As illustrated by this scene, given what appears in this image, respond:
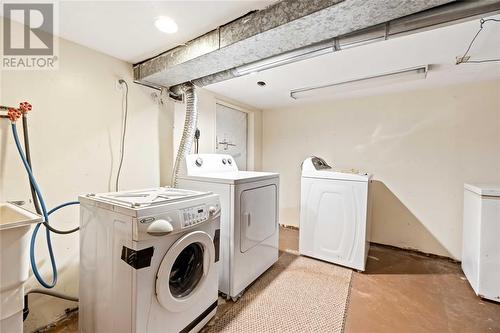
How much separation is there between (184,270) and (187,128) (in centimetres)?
136

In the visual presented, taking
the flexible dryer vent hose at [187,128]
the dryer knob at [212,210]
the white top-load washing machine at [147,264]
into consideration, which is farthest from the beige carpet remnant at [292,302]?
the flexible dryer vent hose at [187,128]

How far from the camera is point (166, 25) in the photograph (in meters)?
1.41

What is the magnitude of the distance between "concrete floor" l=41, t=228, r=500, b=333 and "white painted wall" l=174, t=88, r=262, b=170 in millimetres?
1789

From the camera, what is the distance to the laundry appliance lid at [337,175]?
2.18 metres

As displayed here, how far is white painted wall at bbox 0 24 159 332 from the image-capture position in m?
1.39

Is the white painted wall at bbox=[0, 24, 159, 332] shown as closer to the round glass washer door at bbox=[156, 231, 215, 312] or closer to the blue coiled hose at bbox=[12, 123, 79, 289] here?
the blue coiled hose at bbox=[12, 123, 79, 289]

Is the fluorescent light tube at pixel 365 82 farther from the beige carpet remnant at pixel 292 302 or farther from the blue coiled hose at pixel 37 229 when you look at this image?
the blue coiled hose at pixel 37 229

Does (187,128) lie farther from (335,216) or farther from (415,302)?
(415,302)

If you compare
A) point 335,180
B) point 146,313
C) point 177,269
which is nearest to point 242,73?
point 335,180

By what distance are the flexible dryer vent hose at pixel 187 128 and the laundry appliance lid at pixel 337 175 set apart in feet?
4.44

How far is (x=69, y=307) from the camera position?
5.31ft

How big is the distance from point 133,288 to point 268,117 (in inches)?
126

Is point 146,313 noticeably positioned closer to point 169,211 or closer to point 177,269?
point 177,269

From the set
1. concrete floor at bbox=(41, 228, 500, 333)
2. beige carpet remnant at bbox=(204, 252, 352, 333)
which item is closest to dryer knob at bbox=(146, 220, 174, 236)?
beige carpet remnant at bbox=(204, 252, 352, 333)
